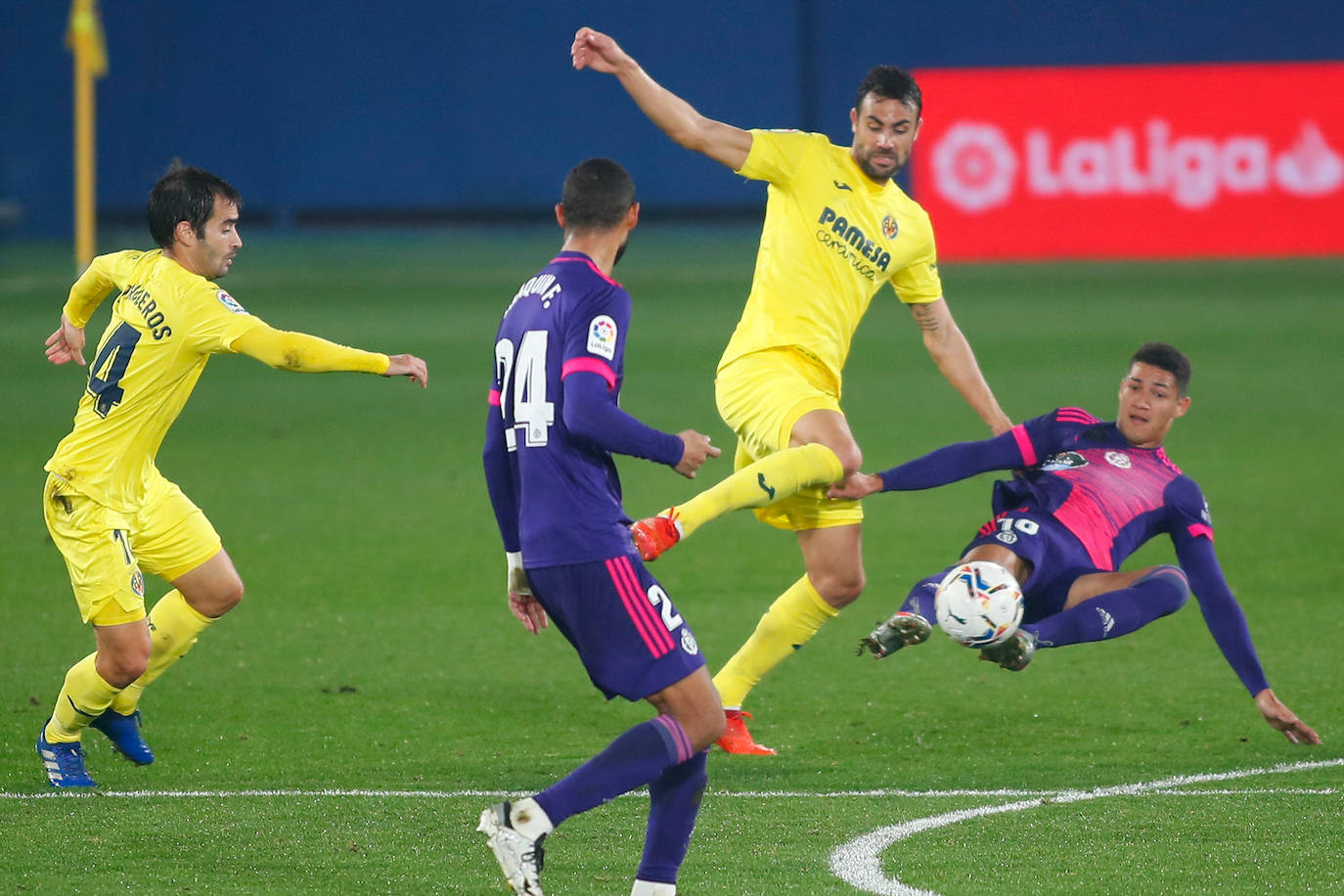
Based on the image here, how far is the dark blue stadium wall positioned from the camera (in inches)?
1100

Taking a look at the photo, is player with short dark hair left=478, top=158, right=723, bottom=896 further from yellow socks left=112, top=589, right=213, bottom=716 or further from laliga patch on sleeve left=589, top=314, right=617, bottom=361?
yellow socks left=112, top=589, right=213, bottom=716

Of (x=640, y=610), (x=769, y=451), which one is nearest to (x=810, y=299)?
(x=769, y=451)

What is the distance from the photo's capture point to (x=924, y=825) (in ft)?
16.8

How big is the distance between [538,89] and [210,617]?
23.3m

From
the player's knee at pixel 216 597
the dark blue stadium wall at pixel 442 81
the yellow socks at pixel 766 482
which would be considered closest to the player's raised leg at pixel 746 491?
the yellow socks at pixel 766 482

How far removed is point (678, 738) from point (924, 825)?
3.96 feet

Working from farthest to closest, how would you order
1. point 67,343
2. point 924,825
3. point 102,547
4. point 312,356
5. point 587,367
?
point 67,343 < point 102,547 < point 312,356 < point 924,825 < point 587,367

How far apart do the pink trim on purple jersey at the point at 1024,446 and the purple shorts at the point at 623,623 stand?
209 cm

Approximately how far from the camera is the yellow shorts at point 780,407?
5.73 meters

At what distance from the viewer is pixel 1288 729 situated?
5.42 m

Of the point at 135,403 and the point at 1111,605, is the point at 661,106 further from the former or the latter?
the point at 1111,605

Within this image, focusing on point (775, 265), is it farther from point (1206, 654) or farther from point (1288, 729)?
point (1206, 654)

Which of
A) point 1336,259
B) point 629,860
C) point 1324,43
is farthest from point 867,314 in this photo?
point 629,860

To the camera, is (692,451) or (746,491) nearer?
(692,451)
